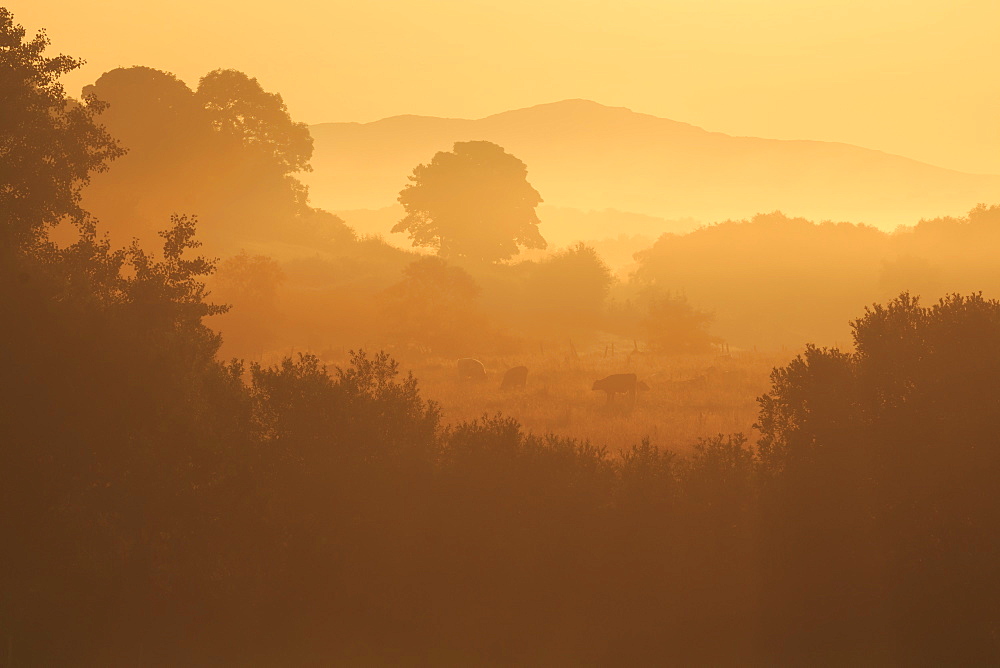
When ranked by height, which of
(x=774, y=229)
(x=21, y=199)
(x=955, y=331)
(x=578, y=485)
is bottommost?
(x=578, y=485)

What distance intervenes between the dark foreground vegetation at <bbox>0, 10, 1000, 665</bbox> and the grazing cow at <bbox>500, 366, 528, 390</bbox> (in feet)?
70.5

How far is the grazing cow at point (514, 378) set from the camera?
3981 cm

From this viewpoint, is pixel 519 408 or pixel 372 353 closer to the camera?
pixel 519 408

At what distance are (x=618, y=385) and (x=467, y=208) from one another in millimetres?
52514

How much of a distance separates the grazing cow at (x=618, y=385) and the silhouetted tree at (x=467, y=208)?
2000 inches

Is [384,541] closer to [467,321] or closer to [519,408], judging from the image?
[519,408]

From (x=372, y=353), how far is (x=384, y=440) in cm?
3423

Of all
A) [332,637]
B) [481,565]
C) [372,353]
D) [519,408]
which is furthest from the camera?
[372,353]

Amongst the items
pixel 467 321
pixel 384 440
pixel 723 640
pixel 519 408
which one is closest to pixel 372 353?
pixel 467 321

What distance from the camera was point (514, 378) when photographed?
4022 cm

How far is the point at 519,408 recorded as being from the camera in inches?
1350

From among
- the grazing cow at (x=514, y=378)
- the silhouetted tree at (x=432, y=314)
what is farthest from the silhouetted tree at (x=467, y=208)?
the grazing cow at (x=514, y=378)

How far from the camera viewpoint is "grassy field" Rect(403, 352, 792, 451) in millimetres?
29797

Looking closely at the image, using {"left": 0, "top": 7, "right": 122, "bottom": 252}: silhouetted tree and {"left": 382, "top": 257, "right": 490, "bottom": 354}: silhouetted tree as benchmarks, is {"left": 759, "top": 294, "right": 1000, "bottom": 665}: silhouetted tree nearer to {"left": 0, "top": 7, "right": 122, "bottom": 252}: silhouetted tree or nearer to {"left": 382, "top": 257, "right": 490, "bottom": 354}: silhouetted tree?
{"left": 0, "top": 7, "right": 122, "bottom": 252}: silhouetted tree
